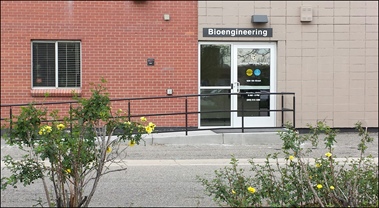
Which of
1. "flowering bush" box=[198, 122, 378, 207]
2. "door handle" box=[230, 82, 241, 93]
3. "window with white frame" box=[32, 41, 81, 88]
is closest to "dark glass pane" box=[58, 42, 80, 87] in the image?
"window with white frame" box=[32, 41, 81, 88]

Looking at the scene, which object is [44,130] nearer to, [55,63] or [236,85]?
[55,63]

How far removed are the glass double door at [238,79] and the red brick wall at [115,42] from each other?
47cm

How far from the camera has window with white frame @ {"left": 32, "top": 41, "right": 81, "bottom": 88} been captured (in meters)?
13.9

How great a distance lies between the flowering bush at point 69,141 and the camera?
518cm

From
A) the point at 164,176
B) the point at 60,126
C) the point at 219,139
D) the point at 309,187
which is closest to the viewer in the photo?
the point at 60,126

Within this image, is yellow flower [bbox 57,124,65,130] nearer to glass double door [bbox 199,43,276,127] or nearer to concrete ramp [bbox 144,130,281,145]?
concrete ramp [bbox 144,130,281,145]

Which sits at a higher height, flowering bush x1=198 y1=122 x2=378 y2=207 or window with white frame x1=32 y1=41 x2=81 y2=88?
window with white frame x1=32 y1=41 x2=81 y2=88

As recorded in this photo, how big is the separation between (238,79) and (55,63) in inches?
196

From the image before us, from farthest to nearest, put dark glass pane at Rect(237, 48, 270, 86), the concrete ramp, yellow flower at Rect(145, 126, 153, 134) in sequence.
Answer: dark glass pane at Rect(237, 48, 270, 86) < the concrete ramp < yellow flower at Rect(145, 126, 153, 134)

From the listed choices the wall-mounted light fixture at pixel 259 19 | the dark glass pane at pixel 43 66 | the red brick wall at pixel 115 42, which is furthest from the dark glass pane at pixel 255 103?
the dark glass pane at pixel 43 66

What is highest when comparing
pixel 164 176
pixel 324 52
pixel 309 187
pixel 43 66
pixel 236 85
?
pixel 324 52

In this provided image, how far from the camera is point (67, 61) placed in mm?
13922

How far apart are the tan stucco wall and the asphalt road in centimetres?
160

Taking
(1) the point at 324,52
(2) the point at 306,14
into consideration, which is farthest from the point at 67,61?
(1) the point at 324,52
